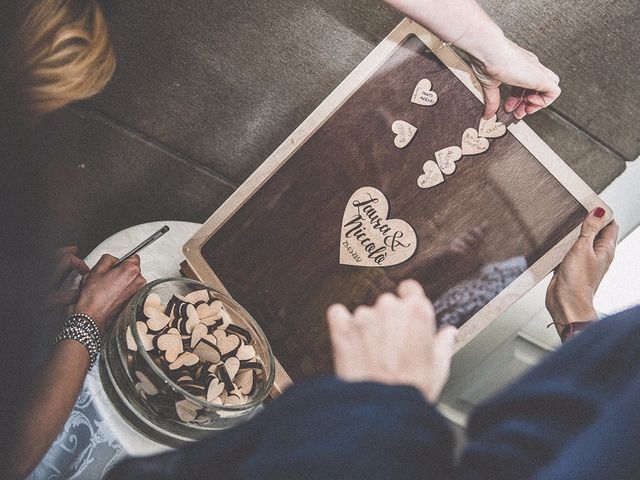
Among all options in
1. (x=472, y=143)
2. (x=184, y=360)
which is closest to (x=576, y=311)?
(x=472, y=143)

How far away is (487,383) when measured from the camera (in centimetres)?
176

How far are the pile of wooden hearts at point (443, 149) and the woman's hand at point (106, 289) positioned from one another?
548mm

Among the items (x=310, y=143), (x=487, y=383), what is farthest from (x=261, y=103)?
(x=487, y=383)

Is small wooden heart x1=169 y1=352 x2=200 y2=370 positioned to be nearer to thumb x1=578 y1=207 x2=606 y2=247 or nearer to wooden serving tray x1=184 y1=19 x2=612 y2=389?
wooden serving tray x1=184 y1=19 x2=612 y2=389

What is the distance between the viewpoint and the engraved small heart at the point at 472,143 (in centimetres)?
107

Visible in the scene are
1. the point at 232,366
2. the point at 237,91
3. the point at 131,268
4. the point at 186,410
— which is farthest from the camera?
the point at 237,91

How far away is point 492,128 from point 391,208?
22cm

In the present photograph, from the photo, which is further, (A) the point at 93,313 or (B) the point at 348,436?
(A) the point at 93,313

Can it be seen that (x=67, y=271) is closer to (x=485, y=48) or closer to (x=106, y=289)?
(x=106, y=289)

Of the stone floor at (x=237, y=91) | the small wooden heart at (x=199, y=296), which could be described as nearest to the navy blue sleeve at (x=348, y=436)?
the small wooden heart at (x=199, y=296)

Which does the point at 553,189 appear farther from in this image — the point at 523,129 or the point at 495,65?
the point at 495,65

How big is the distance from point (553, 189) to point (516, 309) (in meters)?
0.65

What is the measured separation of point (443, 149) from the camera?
1.08 m

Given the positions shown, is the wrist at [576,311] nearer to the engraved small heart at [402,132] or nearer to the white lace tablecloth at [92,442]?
the engraved small heart at [402,132]
